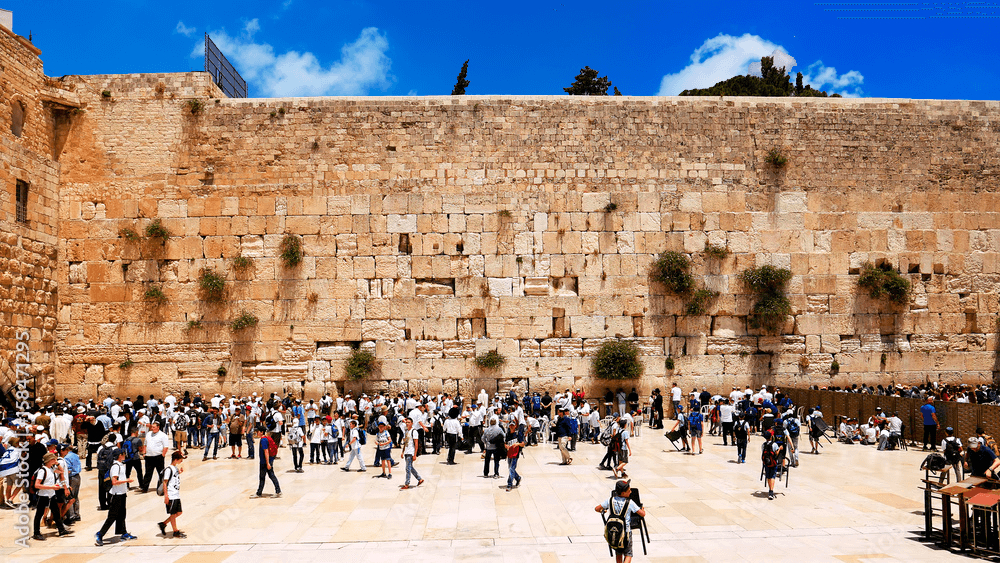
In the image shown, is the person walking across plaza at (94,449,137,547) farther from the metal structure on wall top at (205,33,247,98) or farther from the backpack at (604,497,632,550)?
the metal structure on wall top at (205,33,247,98)

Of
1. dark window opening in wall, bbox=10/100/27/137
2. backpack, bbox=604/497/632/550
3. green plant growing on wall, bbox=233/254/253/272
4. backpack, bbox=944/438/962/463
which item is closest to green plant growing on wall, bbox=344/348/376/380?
green plant growing on wall, bbox=233/254/253/272

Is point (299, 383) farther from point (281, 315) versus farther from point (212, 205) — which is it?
point (212, 205)

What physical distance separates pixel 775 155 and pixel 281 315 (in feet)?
46.3

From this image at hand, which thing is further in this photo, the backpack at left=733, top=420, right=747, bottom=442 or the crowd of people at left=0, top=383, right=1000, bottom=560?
the backpack at left=733, top=420, right=747, bottom=442

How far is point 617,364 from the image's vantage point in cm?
1712

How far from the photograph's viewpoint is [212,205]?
17.4 meters

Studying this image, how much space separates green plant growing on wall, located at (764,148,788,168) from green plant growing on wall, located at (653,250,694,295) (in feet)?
12.1

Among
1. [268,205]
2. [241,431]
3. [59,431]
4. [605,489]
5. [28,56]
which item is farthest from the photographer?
[268,205]

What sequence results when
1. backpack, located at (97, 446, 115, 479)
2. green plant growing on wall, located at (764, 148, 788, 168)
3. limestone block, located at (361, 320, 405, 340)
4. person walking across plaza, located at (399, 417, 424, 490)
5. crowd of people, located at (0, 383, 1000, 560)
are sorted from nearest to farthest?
1. crowd of people, located at (0, 383, 1000, 560)
2. backpack, located at (97, 446, 115, 479)
3. person walking across plaza, located at (399, 417, 424, 490)
4. limestone block, located at (361, 320, 405, 340)
5. green plant growing on wall, located at (764, 148, 788, 168)

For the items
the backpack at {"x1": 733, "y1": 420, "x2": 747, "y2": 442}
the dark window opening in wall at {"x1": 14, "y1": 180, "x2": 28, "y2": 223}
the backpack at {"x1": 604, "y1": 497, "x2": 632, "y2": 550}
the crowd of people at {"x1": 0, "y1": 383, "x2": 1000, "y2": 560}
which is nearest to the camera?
the backpack at {"x1": 604, "y1": 497, "x2": 632, "y2": 550}

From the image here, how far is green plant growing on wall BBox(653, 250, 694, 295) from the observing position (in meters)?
17.4

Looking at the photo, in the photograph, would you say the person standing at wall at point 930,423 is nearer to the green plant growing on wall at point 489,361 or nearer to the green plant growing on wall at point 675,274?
the green plant growing on wall at point 675,274

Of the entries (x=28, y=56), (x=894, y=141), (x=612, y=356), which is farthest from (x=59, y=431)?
(x=894, y=141)

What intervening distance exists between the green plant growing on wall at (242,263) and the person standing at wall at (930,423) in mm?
16075
